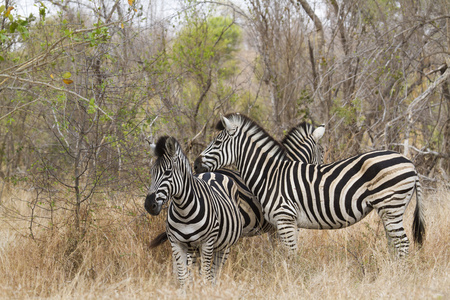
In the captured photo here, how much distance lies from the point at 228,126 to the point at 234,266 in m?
1.49

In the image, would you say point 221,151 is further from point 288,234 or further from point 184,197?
point 288,234

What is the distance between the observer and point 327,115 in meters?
9.22

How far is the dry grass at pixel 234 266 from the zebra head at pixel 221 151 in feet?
3.24

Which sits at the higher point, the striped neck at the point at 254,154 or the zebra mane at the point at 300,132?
the zebra mane at the point at 300,132

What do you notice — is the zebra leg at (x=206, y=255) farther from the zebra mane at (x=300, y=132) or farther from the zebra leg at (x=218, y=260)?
the zebra mane at (x=300, y=132)

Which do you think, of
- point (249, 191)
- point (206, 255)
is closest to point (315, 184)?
point (249, 191)

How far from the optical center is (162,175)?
418 cm

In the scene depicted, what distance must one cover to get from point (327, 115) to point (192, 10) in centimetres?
330

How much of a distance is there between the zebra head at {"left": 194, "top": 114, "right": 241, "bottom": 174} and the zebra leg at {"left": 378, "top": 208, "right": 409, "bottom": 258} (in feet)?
5.43

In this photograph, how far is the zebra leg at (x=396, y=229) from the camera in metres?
4.72

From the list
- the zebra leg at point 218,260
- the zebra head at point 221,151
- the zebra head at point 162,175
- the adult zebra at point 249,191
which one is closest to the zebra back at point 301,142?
the adult zebra at point 249,191

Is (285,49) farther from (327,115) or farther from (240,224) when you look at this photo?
(240,224)

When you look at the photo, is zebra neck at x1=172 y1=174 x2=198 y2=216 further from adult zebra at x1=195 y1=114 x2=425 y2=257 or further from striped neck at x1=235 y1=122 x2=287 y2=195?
striped neck at x1=235 y1=122 x2=287 y2=195

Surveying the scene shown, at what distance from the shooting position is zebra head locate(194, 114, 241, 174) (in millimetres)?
5117
